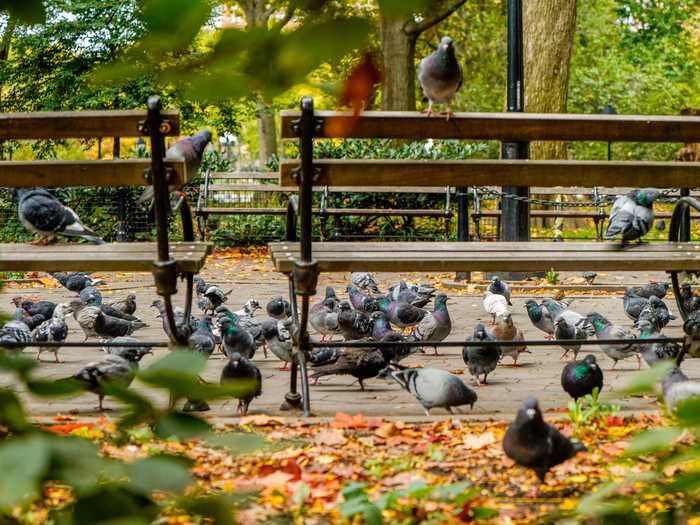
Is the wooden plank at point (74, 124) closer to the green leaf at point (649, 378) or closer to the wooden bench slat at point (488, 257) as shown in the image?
the wooden bench slat at point (488, 257)

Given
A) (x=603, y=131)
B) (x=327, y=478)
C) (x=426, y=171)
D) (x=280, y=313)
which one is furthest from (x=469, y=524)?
(x=280, y=313)

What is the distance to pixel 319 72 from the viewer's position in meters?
0.97

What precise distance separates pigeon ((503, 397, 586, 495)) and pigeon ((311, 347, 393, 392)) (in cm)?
181

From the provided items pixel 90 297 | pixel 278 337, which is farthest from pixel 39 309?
pixel 278 337

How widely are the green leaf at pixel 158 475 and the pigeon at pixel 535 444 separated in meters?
2.96

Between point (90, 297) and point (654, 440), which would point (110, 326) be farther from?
point (654, 440)

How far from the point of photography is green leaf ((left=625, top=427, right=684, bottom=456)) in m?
1.09

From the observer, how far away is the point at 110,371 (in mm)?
2414

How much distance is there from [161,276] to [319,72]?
341cm

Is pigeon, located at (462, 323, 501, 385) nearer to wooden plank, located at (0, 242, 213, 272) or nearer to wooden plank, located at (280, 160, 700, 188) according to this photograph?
wooden plank, located at (280, 160, 700, 188)

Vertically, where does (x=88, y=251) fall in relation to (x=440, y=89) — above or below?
below

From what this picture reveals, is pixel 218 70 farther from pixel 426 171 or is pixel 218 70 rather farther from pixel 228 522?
pixel 426 171

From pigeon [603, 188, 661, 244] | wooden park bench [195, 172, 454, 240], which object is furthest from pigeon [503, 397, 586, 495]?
wooden park bench [195, 172, 454, 240]

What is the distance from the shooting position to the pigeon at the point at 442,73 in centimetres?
530
